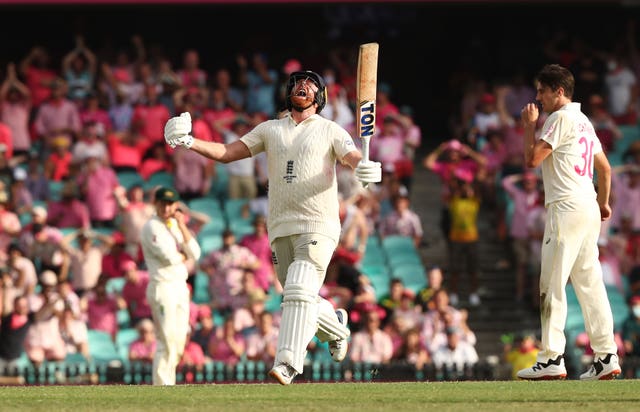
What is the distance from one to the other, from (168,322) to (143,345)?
3.35 metres

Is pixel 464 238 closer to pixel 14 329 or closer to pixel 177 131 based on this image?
pixel 14 329

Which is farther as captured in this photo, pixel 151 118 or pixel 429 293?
pixel 151 118

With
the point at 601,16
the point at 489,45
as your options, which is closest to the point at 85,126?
the point at 489,45

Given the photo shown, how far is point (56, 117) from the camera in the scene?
2088 cm

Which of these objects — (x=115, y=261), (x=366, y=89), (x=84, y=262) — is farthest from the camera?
(x=115, y=261)

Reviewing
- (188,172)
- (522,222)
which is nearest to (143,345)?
(188,172)

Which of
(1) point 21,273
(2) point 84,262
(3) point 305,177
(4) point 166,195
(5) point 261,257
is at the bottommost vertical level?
(3) point 305,177

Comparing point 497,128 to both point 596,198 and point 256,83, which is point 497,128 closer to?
point 256,83

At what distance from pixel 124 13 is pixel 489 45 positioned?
5639mm

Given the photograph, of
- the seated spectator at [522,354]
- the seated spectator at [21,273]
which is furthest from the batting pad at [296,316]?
the seated spectator at [21,273]

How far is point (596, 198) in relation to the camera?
36.6 ft

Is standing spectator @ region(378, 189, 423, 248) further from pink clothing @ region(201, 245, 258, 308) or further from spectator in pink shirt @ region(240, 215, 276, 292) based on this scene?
pink clothing @ region(201, 245, 258, 308)

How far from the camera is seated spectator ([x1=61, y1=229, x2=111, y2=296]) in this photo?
1856 cm

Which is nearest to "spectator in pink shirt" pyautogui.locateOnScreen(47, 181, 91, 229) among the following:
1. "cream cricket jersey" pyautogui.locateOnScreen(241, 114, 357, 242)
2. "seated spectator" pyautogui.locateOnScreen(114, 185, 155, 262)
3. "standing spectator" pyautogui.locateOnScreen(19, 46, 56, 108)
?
"seated spectator" pyautogui.locateOnScreen(114, 185, 155, 262)
